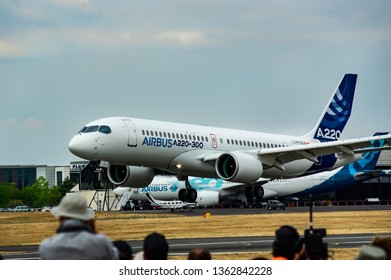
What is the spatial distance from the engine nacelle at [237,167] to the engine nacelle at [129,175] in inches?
178

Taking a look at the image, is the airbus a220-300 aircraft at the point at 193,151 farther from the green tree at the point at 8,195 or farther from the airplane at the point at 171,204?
the green tree at the point at 8,195

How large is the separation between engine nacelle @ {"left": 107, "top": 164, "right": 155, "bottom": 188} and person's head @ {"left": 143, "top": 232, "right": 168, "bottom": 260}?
44.5m

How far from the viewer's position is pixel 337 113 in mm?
70312

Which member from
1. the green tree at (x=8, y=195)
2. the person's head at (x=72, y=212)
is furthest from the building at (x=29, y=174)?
the person's head at (x=72, y=212)

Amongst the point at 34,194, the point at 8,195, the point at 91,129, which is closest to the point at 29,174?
the point at 34,194

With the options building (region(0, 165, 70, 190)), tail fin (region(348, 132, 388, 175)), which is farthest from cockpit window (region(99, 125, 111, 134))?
building (region(0, 165, 70, 190))

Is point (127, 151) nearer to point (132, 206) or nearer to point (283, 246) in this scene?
point (283, 246)

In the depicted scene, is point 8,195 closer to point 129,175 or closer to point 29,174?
point 29,174

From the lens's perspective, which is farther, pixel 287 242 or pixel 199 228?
pixel 199 228

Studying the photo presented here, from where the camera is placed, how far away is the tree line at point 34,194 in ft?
430

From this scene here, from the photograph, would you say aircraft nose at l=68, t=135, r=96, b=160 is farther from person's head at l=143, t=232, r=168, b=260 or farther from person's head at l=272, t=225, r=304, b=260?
person's head at l=143, t=232, r=168, b=260

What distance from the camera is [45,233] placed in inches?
1849

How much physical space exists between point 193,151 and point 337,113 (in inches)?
743
